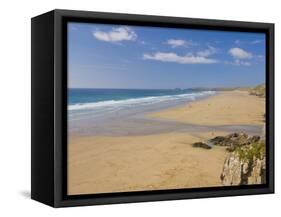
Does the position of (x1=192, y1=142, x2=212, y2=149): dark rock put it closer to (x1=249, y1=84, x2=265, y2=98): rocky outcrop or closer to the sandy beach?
the sandy beach

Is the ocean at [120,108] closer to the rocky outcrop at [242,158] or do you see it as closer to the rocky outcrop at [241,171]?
the rocky outcrop at [242,158]

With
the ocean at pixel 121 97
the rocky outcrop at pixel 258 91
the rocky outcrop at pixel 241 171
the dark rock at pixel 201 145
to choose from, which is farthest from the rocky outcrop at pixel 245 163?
the ocean at pixel 121 97

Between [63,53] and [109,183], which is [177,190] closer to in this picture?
[109,183]

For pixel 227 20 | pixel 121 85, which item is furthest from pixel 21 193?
pixel 227 20

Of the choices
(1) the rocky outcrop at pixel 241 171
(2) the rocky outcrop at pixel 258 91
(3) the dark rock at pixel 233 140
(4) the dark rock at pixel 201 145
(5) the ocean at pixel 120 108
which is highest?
(2) the rocky outcrop at pixel 258 91

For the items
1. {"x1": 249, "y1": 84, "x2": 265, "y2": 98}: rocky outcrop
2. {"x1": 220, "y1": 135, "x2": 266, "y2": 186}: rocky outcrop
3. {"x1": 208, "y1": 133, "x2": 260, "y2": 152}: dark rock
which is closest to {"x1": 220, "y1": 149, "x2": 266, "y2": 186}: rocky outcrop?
{"x1": 220, "y1": 135, "x2": 266, "y2": 186}: rocky outcrop

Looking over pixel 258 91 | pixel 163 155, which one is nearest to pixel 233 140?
pixel 258 91

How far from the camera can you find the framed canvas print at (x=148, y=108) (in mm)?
8258

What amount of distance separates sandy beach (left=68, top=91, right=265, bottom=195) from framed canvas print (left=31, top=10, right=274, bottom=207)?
0.5 inches

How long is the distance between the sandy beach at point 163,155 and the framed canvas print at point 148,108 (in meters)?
0.01

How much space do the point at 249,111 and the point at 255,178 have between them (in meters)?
0.83

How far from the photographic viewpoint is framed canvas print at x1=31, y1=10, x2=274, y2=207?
8.26m

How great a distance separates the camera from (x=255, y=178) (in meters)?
9.42

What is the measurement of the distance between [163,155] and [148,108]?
22.2 inches
